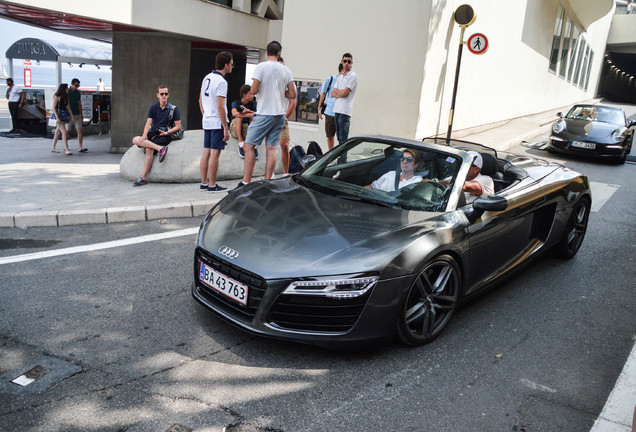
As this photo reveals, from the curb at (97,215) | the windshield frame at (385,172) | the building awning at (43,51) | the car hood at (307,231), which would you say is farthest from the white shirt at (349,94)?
the building awning at (43,51)

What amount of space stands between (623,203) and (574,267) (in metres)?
3.91

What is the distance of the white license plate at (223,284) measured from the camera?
3.44 meters

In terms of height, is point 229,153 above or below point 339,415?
above

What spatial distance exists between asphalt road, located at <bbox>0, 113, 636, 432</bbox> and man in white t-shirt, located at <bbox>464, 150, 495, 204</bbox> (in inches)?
35.4

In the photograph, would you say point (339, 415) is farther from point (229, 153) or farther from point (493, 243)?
point (229, 153)

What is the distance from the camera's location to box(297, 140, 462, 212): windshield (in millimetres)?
4230

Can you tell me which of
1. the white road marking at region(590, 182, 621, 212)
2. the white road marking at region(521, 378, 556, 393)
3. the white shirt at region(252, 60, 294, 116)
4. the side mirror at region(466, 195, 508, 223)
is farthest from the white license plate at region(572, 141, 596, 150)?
the white road marking at region(521, 378, 556, 393)

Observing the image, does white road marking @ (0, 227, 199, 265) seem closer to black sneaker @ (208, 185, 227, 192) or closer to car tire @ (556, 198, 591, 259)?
black sneaker @ (208, 185, 227, 192)

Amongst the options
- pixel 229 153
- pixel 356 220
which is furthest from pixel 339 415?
pixel 229 153

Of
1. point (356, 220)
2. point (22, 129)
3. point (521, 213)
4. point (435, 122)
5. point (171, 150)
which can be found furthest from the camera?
point (22, 129)

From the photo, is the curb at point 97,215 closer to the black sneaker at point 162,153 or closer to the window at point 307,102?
the black sneaker at point 162,153

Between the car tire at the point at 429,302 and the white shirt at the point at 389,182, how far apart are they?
2.55 ft

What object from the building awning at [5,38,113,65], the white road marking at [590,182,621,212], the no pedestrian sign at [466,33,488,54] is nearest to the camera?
the white road marking at [590,182,621,212]

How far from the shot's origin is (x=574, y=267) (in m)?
5.67
